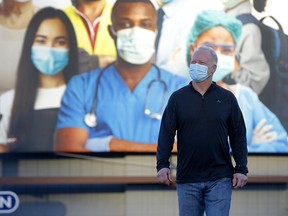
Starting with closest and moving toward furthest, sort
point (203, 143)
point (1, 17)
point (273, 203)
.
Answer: point (203, 143)
point (1, 17)
point (273, 203)

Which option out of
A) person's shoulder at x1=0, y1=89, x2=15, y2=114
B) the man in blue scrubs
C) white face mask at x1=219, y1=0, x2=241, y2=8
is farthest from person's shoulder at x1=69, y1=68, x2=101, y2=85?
white face mask at x1=219, y1=0, x2=241, y2=8

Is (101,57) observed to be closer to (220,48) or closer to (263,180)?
(220,48)

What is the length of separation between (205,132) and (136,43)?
3334 mm

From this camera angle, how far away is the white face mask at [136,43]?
27.6 feet

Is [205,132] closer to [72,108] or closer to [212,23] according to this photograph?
[72,108]

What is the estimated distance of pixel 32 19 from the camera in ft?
27.4

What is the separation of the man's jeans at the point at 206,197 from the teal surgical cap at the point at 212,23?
3.35 metres

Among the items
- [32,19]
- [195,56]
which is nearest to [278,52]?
[32,19]

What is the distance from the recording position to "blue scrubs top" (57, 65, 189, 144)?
27.5 ft

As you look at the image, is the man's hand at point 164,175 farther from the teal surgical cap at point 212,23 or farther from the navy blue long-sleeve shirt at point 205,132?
the teal surgical cap at point 212,23

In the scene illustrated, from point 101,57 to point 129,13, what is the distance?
0.54 metres

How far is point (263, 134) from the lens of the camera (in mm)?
8641

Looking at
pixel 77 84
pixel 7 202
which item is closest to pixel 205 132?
pixel 77 84

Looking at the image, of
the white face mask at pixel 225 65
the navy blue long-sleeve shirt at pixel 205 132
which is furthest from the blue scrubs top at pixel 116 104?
the navy blue long-sleeve shirt at pixel 205 132
